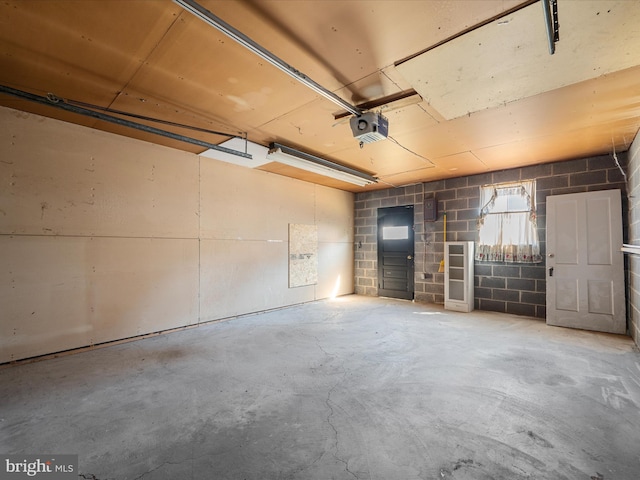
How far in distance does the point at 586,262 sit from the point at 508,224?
4.16 ft

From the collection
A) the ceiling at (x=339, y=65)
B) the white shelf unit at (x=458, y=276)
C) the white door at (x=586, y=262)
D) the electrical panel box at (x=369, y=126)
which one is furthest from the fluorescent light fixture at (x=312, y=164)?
the white door at (x=586, y=262)

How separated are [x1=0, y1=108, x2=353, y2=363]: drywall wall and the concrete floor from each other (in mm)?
493

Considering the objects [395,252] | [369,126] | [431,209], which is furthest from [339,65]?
[395,252]

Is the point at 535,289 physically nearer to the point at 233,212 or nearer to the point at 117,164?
the point at 233,212

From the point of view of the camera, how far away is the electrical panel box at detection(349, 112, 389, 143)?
112 inches

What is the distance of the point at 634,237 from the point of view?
3699mm

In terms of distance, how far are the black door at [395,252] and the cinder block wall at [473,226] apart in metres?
0.15

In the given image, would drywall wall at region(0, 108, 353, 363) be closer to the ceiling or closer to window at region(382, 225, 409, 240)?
the ceiling

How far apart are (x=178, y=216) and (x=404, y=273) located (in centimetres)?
486

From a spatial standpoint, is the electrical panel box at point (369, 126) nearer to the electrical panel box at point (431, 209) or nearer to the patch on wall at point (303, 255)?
the patch on wall at point (303, 255)

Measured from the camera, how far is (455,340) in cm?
377

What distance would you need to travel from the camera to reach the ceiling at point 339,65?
1.80 m

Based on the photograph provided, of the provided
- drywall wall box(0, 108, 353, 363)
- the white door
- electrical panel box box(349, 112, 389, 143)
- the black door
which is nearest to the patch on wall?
drywall wall box(0, 108, 353, 363)

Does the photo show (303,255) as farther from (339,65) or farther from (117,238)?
(339,65)
